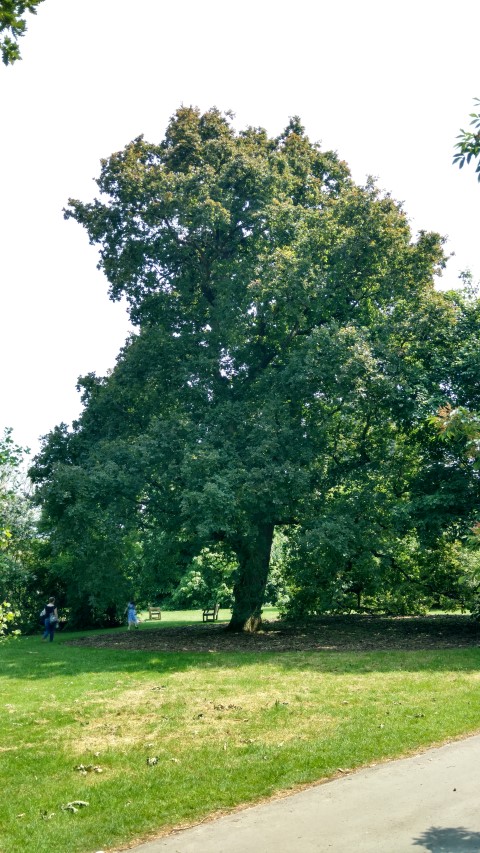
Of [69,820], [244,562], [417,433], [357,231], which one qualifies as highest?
[357,231]

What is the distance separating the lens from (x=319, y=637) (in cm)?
2191

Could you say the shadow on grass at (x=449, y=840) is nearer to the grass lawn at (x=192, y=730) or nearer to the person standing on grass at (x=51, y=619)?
the grass lawn at (x=192, y=730)

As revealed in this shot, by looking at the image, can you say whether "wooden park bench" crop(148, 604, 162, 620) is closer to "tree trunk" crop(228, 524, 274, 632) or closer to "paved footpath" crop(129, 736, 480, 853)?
"tree trunk" crop(228, 524, 274, 632)

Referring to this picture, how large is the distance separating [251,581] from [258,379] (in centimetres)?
Result: 714

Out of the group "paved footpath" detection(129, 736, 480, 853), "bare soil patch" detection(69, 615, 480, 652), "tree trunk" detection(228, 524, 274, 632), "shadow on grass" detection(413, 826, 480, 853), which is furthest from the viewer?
"tree trunk" detection(228, 524, 274, 632)

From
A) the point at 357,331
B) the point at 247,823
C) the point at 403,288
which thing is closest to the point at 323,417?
the point at 357,331

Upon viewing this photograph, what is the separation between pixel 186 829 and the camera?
664cm

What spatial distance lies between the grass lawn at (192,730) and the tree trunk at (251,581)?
6.41 m

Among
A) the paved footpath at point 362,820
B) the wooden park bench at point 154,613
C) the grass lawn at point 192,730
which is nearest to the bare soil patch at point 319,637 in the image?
the grass lawn at point 192,730

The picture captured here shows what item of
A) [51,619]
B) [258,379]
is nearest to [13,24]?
[258,379]

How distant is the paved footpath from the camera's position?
19.8 feet

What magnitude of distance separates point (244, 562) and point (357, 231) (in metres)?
Answer: 11.9

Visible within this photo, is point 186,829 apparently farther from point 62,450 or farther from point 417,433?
point 62,450

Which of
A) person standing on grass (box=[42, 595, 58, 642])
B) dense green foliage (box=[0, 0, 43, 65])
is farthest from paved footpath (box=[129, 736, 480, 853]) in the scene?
person standing on grass (box=[42, 595, 58, 642])
